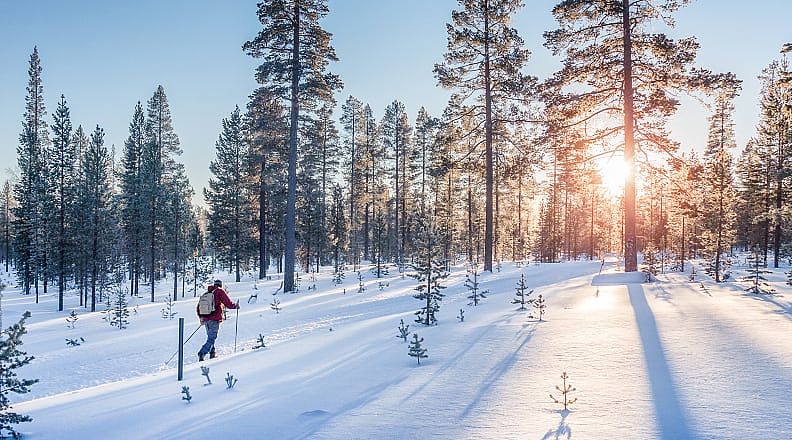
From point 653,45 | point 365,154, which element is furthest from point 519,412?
point 365,154

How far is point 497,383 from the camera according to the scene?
217 inches

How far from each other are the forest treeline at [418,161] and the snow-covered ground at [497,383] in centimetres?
357

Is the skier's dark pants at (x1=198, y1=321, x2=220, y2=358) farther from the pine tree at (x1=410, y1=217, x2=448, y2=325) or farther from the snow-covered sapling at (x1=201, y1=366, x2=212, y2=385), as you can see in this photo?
the pine tree at (x1=410, y1=217, x2=448, y2=325)

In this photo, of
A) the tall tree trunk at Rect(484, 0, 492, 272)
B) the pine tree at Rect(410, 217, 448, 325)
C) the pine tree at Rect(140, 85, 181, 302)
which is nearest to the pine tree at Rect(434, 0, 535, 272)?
the tall tree trunk at Rect(484, 0, 492, 272)

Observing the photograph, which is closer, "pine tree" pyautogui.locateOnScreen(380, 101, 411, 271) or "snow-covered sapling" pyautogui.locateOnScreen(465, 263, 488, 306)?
"snow-covered sapling" pyautogui.locateOnScreen(465, 263, 488, 306)

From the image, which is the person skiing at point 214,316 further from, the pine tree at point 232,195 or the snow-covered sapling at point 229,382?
the pine tree at point 232,195

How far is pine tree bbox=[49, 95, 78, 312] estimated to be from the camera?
1208 inches

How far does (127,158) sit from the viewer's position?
43031 mm

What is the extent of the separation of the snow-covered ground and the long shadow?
0.08 ft

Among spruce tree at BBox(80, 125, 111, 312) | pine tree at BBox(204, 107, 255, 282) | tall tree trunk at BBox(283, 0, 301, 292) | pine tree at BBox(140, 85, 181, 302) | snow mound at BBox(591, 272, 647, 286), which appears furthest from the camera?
pine tree at BBox(204, 107, 255, 282)

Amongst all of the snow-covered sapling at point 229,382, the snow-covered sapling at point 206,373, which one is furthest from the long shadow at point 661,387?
the snow-covered sapling at point 206,373

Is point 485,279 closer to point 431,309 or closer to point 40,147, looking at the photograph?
point 431,309

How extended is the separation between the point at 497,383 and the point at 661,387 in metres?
1.87

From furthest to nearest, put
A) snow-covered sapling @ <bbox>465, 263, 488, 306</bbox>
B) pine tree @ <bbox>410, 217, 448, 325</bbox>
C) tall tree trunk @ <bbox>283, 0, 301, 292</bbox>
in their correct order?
1. tall tree trunk @ <bbox>283, 0, 301, 292</bbox>
2. snow-covered sapling @ <bbox>465, 263, 488, 306</bbox>
3. pine tree @ <bbox>410, 217, 448, 325</bbox>
